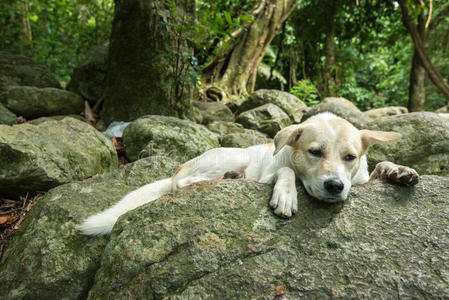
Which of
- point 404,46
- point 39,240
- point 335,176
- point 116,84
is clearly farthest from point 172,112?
point 404,46

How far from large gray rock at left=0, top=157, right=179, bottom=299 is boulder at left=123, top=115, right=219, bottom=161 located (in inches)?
63.0

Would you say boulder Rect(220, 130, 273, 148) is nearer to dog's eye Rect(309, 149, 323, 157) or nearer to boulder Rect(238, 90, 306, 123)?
dog's eye Rect(309, 149, 323, 157)

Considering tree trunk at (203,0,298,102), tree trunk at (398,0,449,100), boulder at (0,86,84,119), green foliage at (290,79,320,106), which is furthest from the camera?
green foliage at (290,79,320,106)

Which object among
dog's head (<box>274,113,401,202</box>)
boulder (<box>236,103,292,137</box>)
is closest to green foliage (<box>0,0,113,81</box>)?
boulder (<box>236,103,292,137</box>)

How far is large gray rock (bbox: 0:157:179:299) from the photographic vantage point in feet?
7.57

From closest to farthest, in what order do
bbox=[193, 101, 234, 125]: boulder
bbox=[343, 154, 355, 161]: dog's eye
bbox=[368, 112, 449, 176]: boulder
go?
bbox=[343, 154, 355, 161]: dog's eye, bbox=[368, 112, 449, 176]: boulder, bbox=[193, 101, 234, 125]: boulder

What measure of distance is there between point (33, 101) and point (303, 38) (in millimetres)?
11159

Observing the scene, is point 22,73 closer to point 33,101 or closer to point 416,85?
point 33,101

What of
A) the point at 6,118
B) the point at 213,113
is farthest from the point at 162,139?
the point at 213,113

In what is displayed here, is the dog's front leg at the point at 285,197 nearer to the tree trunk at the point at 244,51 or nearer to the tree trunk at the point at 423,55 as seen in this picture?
the tree trunk at the point at 244,51

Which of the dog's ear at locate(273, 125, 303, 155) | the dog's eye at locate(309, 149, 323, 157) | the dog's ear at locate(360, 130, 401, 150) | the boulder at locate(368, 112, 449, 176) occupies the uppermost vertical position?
the dog's ear at locate(360, 130, 401, 150)

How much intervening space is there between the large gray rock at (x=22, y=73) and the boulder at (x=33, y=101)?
1107 mm

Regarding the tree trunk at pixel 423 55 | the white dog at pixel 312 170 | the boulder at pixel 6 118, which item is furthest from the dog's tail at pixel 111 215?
the tree trunk at pixel 423 55

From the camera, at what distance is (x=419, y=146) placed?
166 inches
